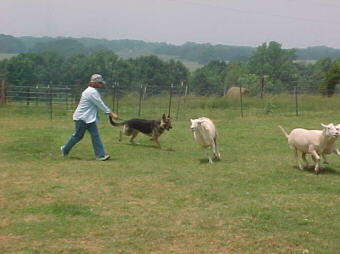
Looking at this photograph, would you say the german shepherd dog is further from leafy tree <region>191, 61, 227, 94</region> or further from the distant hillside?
the distant hillside

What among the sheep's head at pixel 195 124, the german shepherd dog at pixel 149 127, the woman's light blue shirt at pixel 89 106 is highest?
the woman's light blue shirt at pixel 89 106

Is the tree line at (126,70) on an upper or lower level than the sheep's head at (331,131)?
upper

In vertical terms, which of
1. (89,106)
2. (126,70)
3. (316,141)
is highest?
(126,70)

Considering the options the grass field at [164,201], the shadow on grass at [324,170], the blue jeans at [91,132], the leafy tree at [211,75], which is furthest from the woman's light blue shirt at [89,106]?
the leafy tree at [211,75]

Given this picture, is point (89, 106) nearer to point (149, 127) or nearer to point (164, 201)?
point (149, 127)

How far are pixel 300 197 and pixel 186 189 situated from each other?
2.09 meters

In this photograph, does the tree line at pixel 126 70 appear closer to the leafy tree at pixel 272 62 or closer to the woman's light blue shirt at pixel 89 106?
the leafy tree at pixel 272 62

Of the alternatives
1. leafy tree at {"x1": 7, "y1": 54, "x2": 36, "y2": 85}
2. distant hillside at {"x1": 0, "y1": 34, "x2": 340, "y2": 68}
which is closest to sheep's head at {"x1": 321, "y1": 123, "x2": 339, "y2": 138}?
leafy tree at {"x1": 7, "y1": 54, "x2": 36, "y2": 85}

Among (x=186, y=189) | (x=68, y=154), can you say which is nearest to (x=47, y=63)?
(x=68, y=154)

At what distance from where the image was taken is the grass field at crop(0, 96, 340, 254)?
22.1 feet

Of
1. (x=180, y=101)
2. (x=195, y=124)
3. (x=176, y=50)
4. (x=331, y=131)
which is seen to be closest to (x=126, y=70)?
(x=180, y=101)

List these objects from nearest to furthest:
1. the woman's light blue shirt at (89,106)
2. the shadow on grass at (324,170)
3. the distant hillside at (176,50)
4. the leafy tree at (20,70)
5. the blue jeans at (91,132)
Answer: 1. the shadow on grass at (324,170)
2. the woman's light blue shirt at (89,106)
3. the blue jeans at (91,132)
4. the leafy tree at (20,70)
5. the distant hillside at (176,50)

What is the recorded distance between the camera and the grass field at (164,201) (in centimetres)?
673

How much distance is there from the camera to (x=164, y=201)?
29.1 ft
